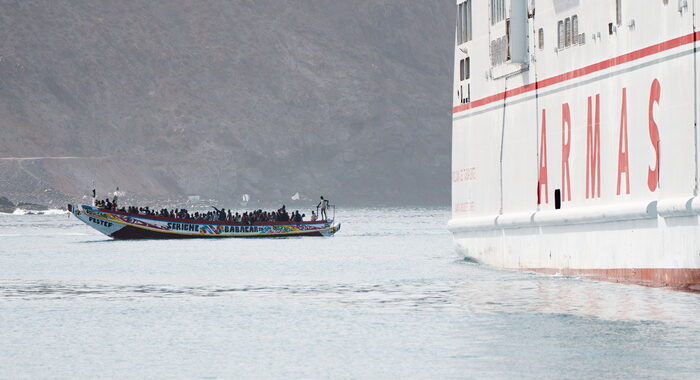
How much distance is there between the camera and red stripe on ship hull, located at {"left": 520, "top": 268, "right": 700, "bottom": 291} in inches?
1399

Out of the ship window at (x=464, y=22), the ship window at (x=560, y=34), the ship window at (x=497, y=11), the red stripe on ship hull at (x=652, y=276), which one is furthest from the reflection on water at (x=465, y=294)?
the ship window at (x=464, y=22)

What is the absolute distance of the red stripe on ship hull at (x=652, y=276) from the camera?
3553 cm

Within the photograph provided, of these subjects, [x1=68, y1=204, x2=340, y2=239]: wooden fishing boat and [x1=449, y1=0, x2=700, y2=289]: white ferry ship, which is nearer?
[x1=449, y1=0, x2=700, y2=289]: white ferry ship

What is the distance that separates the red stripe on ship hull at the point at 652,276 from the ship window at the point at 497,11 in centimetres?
1130

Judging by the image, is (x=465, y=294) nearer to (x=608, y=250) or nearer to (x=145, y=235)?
(x=608, y=250)

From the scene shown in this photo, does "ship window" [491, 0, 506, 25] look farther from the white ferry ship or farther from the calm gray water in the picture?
the calm gray water

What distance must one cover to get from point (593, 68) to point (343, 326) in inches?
490

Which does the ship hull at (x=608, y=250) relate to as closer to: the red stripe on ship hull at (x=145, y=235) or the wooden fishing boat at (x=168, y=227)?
the wooden fishing boat at (x=168, y=227)

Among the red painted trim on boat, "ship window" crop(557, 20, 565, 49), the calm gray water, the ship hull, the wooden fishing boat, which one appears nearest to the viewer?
the calm gray water

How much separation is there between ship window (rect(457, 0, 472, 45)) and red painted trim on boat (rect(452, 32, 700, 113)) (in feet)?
8.75

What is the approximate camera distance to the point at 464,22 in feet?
180

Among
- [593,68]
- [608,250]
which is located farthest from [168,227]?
[608,250]

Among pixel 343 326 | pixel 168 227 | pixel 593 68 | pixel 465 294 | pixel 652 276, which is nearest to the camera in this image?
pixel 343 326

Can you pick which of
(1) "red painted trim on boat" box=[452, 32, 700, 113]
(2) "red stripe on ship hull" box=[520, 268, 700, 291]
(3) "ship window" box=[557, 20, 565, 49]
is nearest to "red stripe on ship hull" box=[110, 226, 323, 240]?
(1) "red painted trim on boat" box=[452, 32, 700, 113]
